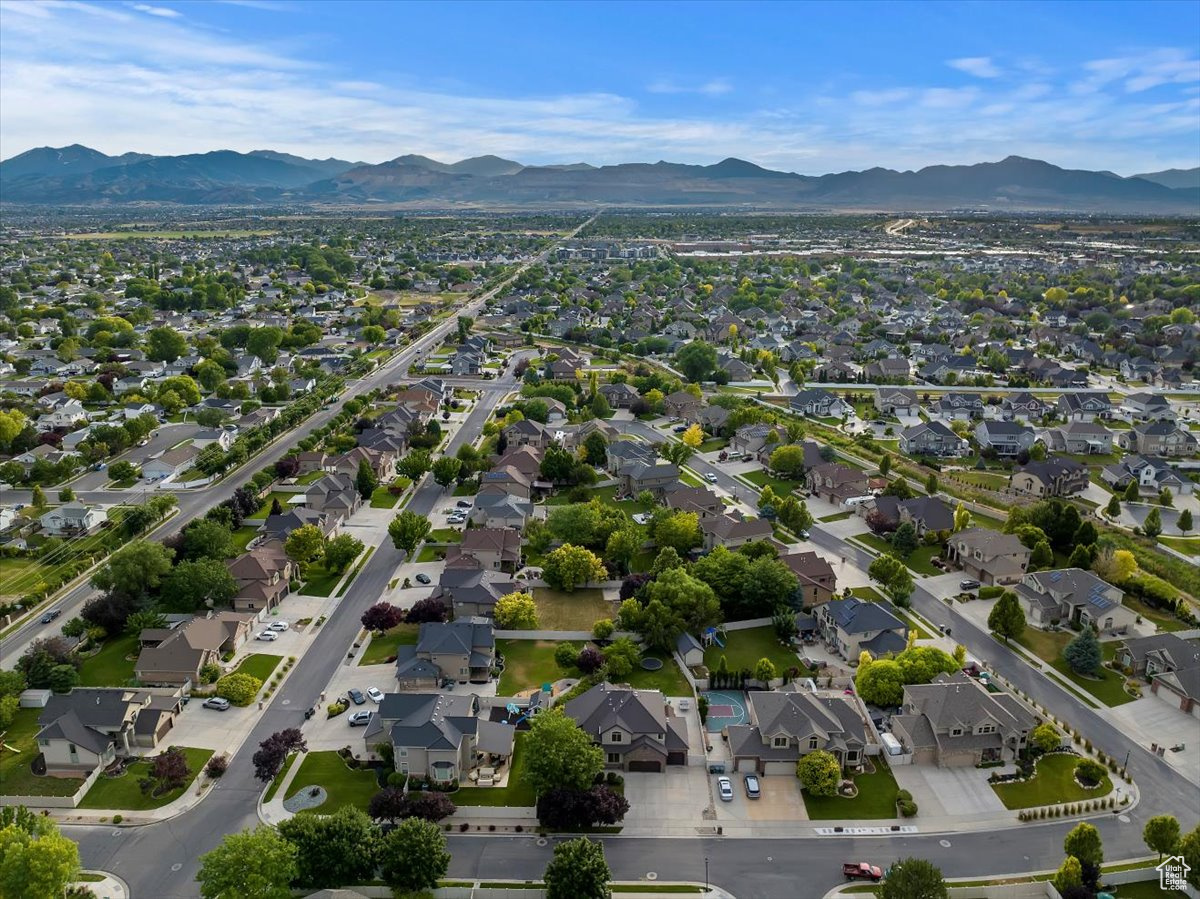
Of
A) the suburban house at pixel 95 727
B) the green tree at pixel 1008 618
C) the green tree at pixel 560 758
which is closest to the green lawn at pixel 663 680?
the green tree at pixel 560 758

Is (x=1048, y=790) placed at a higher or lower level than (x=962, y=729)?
lower

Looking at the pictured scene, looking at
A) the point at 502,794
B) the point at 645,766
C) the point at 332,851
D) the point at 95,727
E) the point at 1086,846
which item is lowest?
the point at 502,794

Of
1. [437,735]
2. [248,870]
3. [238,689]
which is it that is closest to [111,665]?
[238,689]

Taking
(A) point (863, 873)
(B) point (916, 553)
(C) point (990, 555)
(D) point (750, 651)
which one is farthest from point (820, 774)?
(B) point (916, 553)

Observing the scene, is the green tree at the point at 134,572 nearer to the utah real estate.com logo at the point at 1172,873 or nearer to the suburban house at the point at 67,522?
the suburban house at the point at 67,522

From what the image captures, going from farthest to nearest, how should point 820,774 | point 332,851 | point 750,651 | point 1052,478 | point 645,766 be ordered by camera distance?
point 1052,478
point 750,651
point 645,766
point 820,774
point 332,851

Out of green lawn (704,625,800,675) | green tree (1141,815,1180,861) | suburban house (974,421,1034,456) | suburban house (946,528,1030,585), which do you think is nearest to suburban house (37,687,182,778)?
green lawn (704,625,800,675)

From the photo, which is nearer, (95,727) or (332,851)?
(332,851)

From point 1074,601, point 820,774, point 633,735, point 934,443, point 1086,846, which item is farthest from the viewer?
point 934,443

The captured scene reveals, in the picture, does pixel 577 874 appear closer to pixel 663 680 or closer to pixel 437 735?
pixel 437 735
